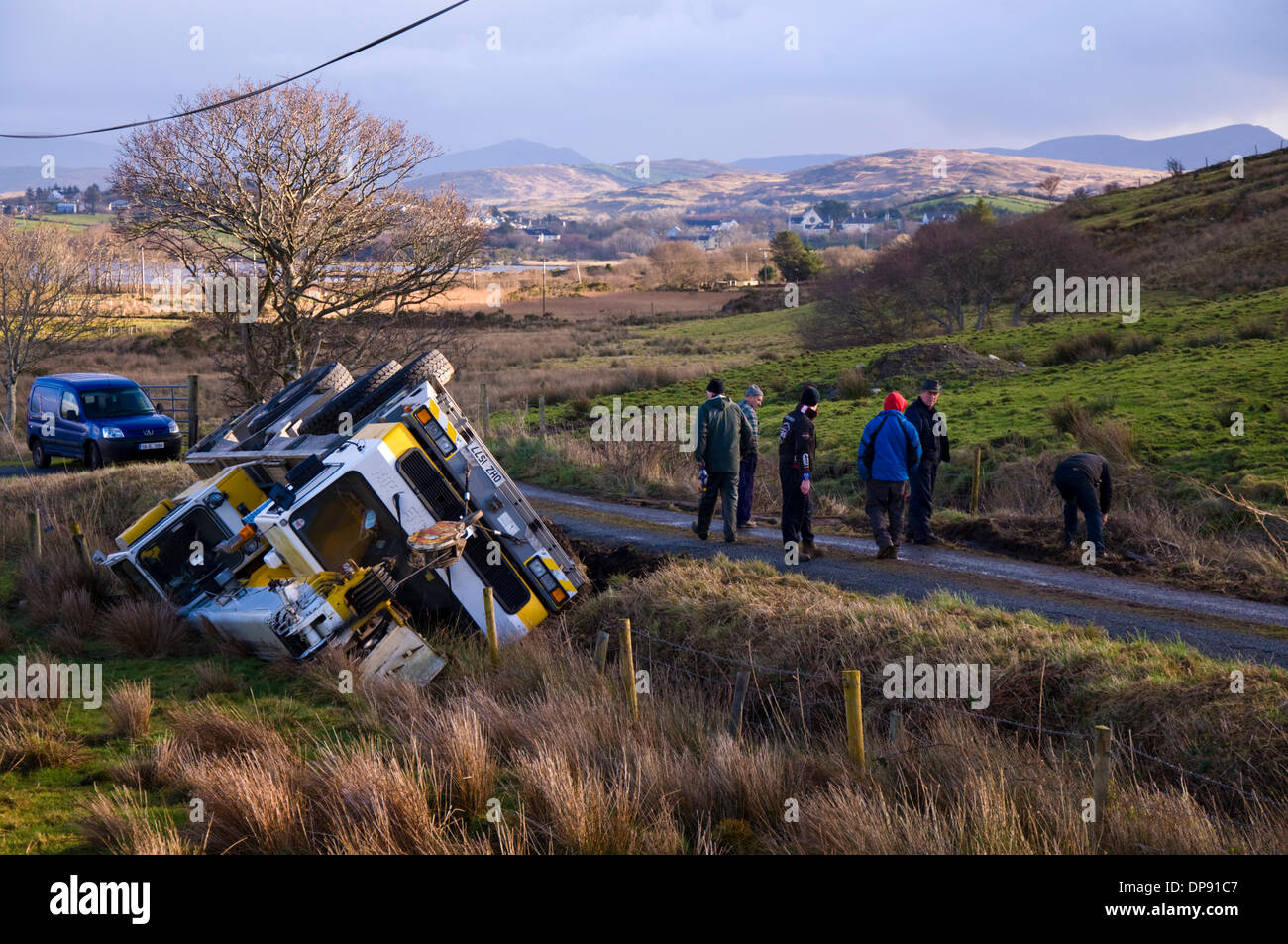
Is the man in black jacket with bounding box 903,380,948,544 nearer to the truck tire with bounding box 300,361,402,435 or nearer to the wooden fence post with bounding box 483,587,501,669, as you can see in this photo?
the wooden fence post with bounding box 483,587,501,669

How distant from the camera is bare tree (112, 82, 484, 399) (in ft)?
68.2

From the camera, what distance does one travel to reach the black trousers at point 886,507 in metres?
12.4

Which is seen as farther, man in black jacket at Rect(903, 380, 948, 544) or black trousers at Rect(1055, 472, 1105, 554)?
man in black jacket at Rect(903, 380, 948, 544)

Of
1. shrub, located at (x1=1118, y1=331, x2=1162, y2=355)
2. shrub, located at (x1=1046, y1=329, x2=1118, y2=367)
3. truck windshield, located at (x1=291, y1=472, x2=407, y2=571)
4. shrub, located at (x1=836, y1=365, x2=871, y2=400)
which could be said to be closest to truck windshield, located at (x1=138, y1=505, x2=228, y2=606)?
truck windshield, located at (x1=291, y1=472, x2=407, y2=571)

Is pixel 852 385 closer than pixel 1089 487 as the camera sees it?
No

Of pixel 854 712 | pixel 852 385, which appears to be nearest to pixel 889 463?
pixel 854 712

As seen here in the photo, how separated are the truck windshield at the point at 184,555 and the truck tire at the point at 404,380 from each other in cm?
186

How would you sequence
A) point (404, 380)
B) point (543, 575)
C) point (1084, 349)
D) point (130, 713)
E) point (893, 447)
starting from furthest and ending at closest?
point (1084, 349)
point (893, 447)
point (404, 380)
point (543, 575)
point (130, 713)

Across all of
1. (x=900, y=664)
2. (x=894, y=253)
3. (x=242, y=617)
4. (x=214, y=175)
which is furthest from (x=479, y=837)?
(x=894, y=253)

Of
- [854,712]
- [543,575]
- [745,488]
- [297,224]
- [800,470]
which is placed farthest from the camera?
[297,224]

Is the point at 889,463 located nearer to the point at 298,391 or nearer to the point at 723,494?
the point at 723,494

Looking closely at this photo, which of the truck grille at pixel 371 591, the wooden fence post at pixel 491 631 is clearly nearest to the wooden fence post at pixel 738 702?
the wooden fence post at pixel 491 631

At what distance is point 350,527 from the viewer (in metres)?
9.63

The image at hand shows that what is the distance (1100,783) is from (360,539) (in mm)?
6651
